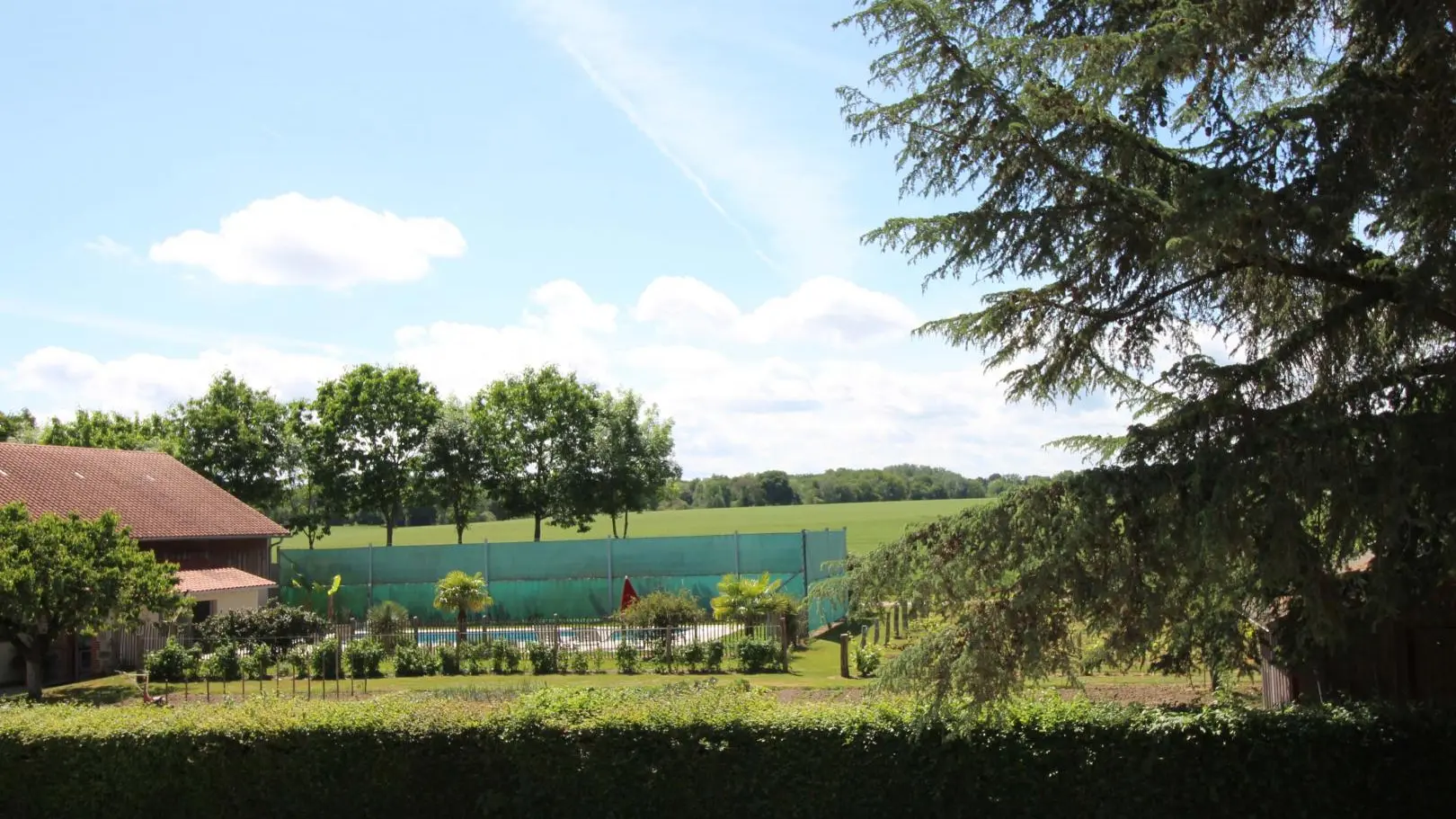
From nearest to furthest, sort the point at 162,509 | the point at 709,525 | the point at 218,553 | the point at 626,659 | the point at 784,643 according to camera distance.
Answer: the point at 784,643 < the point at 626,659 < the point at 162,509 < the point at 218,553 < the point at 709,525

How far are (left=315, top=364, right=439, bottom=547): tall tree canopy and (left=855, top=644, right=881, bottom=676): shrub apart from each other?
31.8 meters

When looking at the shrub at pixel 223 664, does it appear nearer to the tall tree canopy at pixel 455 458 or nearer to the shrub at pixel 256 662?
the shrub at pixel 256 662

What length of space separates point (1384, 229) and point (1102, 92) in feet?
7.75

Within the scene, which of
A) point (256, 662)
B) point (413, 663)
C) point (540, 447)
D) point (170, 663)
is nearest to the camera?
point (256, 662)

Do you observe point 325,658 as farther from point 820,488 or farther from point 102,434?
point 820,488

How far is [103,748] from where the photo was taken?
33.4 feet

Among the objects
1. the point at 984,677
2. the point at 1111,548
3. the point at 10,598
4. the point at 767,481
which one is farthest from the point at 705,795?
the point at 767,481

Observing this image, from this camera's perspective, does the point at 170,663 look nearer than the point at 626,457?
Yes

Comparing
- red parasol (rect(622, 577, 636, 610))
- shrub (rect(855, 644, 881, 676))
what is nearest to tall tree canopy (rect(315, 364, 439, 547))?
red parasol (rect(622, 577, 636, 610))

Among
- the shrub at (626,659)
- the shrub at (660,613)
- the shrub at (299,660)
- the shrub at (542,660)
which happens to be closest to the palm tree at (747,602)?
the shrub at (660,613)

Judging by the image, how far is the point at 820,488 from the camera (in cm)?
9094

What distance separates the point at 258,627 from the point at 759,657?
466 inches

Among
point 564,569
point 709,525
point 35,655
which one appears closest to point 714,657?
point 564,569

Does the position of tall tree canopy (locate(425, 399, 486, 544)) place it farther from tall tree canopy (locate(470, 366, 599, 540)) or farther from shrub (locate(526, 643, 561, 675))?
shrub (locate(526, 643, 561, 675))
